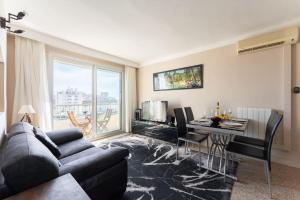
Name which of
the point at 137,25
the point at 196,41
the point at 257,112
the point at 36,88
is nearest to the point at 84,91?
the point at 36,88

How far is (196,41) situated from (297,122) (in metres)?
2.41

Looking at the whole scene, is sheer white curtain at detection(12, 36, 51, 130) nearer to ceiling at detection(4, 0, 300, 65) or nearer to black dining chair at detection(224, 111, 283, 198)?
ceiling at detection(4, 0, 300, 65)

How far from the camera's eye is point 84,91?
3.88 m

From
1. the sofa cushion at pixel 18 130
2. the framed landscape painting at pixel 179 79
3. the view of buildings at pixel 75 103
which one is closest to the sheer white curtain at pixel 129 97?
the view of buildings at pixel 75 103

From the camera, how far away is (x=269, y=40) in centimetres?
256

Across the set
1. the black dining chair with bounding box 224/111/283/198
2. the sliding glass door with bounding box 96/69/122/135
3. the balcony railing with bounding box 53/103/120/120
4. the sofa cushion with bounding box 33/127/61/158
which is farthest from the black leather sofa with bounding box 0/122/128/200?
the sliding glass door with bounding box 96/69/122/135

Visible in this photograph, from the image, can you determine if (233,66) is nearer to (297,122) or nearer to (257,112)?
(257,112)

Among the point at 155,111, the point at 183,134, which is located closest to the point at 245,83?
the point at 183,134

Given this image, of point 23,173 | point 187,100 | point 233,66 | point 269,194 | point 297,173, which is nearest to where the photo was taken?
point 23,173

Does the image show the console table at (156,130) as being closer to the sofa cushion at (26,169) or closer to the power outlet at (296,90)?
the power outlet at (296,90)

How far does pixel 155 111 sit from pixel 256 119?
94.2 inches

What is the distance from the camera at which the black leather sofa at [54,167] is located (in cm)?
88

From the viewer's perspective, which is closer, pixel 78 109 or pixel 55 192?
pixel 55 192

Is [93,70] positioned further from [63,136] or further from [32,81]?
[63,136]
